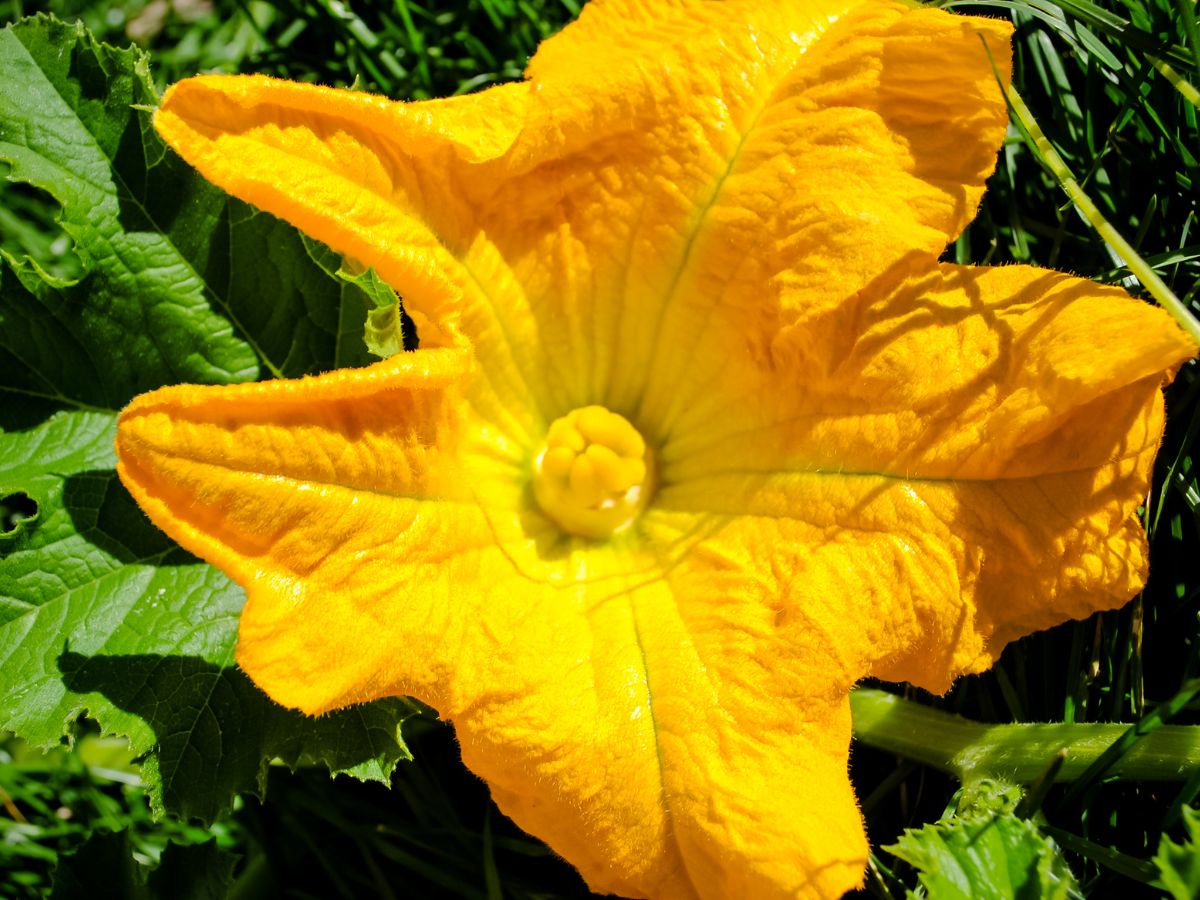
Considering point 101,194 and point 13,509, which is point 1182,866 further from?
point 13,509

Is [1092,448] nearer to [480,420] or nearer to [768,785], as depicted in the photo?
[768,785]

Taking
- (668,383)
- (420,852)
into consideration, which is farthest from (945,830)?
(420,852)

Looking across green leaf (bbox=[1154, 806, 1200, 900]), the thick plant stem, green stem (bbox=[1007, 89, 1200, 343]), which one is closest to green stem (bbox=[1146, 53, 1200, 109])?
green stem (bbox=[1007, 89, 1200, 343])

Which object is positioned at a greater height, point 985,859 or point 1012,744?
point 985,859

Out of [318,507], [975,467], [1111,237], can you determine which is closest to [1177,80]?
[1111,237]

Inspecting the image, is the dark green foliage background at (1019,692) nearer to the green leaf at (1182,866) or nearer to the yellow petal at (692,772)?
the green leaf at (1182,866)

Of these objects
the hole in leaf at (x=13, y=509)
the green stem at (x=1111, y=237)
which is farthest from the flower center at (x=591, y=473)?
the hole in leaf at (x=13, y=509)

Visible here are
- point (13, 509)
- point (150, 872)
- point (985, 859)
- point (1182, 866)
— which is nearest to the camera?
point (1182, 866)
